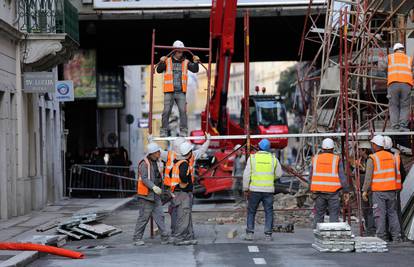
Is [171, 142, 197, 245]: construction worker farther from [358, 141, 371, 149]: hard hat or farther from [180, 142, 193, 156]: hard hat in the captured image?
[358, 141, 371, 149]: hard hat

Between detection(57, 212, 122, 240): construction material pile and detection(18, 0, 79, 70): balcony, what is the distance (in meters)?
6.37

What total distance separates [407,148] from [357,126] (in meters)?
1.12

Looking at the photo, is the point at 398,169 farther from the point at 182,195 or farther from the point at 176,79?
the point at 176,79

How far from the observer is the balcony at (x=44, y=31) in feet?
75.0

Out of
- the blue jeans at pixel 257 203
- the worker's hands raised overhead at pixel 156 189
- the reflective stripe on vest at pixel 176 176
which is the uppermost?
the reflective stripe on vest at pixel 176 176

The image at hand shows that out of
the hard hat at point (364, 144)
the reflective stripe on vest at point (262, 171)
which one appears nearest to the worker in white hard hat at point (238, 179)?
the hard hat at point (364, 144)

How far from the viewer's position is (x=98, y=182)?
30375 mm

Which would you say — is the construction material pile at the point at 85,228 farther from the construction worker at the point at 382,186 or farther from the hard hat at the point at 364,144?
the hard hat at the point at 364,144

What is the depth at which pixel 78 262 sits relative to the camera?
1358cm

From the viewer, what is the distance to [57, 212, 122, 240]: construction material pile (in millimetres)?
17188

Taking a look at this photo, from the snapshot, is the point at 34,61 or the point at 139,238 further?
the point at 34,61

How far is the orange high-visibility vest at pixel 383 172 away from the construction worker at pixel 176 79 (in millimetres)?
3973

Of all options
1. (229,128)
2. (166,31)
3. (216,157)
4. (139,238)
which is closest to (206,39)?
(166,31)

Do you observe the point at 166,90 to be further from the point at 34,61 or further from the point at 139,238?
the point at 34,61
